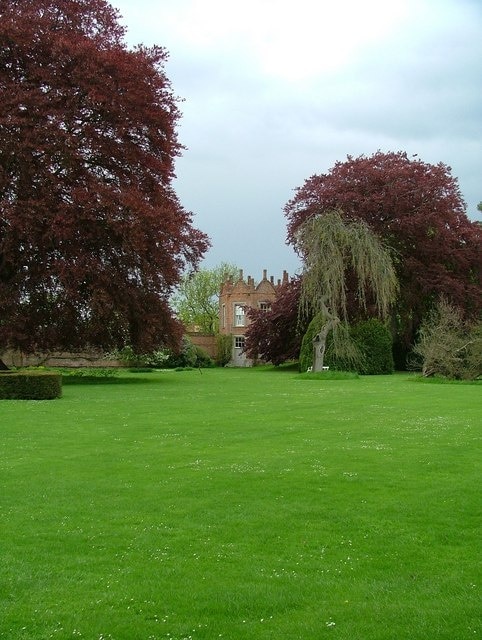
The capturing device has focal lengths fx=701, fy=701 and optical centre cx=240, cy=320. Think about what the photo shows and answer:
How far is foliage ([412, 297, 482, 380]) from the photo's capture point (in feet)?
107

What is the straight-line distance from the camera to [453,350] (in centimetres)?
3312

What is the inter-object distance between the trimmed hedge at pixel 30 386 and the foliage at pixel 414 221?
2554cm

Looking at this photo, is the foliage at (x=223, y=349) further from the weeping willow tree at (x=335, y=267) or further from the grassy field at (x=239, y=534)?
the grassy field at (x=239, y=534)

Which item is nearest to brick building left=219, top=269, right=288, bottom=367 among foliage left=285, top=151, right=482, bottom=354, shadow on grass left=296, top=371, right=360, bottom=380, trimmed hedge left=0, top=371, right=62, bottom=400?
foliage left=285, top=151, right=482, bottom=354

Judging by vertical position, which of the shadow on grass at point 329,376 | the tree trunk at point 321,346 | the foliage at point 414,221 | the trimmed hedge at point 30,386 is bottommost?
the shadow on grass at point 329,376

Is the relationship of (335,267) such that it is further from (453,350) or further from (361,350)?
(453,350)

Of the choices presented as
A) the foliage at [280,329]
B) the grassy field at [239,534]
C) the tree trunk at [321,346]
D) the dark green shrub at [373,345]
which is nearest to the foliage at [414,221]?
the dark green shrub at [373,345]

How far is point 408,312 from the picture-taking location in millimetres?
47125

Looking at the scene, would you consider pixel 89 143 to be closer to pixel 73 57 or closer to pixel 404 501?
pixel 73 57

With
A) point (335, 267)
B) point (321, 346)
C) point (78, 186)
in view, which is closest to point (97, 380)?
point (78, 186)

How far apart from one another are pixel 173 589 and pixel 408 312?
4347 centimetres

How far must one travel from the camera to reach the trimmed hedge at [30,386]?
21.9 metres

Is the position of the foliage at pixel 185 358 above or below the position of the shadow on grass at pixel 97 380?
above

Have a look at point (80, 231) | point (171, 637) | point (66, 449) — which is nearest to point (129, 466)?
point (66, 449)
